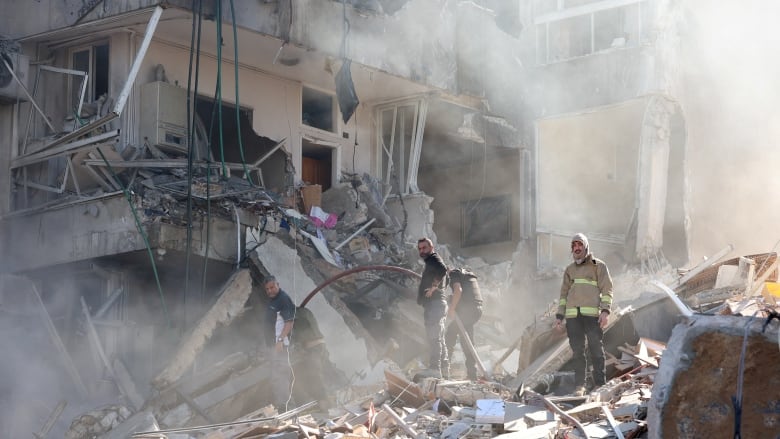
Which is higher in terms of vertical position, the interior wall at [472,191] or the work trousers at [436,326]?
the interior wall at [472,191]

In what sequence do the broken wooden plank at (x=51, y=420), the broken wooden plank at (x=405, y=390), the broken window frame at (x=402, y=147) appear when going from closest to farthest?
1. the broken wooden plank at (x=405, y=390)
2. the broken wooden plank at (x=51, y=420)
3. the broken window frame at (x=402, y=147)

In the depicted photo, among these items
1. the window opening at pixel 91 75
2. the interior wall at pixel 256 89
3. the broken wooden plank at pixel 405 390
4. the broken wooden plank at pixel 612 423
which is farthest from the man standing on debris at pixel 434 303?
the window opening at pixel 91 75

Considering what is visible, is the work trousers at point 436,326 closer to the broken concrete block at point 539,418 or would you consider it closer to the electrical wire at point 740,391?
the broken concrete block at point 539,418

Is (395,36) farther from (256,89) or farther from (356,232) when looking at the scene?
(356,232)

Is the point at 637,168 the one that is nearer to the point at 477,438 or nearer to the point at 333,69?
the point at 333,69

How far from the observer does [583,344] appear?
33.9 ft

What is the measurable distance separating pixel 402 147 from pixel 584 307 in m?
9.53

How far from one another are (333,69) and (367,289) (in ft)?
13.5

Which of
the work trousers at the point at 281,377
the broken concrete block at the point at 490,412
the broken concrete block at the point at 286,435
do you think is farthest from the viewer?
the work trousers at the point at 281,377

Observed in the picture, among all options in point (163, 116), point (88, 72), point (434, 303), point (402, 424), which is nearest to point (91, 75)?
point (88, 72)

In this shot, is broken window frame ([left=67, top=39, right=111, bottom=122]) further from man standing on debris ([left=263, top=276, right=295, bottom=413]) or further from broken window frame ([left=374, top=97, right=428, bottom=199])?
broken window frame ([left=374, top=97, right=428, bottom=199])

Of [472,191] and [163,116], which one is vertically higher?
[163,116]

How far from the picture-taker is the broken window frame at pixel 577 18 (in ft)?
59.1

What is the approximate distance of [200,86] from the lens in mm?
16266
